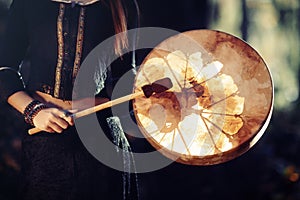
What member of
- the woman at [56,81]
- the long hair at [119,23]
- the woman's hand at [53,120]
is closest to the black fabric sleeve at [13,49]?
the woman at [56,81]

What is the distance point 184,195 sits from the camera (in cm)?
332

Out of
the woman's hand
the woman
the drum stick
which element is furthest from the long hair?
the woman's hand

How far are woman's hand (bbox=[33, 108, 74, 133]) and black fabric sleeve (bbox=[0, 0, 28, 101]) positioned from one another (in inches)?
5.2

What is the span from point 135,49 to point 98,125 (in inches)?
10.9

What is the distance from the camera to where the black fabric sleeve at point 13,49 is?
178 centimetres

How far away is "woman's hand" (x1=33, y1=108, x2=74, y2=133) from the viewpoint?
173 centimetres

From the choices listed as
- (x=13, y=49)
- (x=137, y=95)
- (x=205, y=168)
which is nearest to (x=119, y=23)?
(x=137, y=95)

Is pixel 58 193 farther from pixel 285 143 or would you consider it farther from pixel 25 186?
pixel 285 143

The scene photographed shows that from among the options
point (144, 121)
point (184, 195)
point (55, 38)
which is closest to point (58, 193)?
point (144, 121)

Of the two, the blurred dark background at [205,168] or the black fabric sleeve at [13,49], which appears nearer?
the black fabric sleeve at [13,49]

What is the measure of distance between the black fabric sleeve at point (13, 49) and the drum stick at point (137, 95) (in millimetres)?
158

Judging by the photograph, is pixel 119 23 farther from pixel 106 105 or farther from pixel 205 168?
pixel 205 168

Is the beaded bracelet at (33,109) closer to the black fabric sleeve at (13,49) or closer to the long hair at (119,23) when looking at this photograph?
the black fabric sleeve at (13,49)

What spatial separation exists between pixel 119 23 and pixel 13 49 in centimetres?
35
